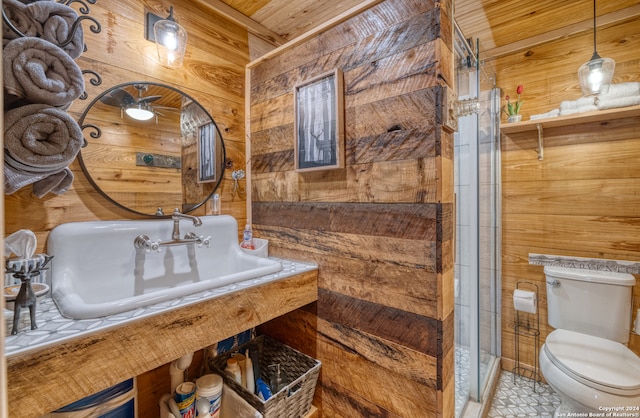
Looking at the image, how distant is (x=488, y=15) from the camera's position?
165cm

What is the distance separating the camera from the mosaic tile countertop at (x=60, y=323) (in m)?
0.69

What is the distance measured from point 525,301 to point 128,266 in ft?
7.32

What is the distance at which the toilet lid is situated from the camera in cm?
131

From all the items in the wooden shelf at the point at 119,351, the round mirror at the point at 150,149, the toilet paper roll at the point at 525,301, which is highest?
the round mirror at the point at 150,149

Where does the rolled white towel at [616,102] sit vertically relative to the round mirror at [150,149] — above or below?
above

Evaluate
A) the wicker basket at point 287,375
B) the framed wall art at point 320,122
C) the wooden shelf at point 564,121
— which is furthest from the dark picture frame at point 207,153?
the wooden shelf at point 564,121

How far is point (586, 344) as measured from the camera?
5.23ft

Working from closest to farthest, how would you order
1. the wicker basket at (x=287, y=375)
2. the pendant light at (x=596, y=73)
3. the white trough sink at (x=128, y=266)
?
1. the white trough sink at (x=128, y=266)
2. the wicker basket at (x=287, y=375)
3. the pendant light at (x=596, y=73)

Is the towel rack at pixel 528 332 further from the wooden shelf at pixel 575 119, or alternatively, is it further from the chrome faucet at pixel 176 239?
the chrome faucet at pixel 176 239

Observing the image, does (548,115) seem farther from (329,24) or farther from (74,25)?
(74,25)

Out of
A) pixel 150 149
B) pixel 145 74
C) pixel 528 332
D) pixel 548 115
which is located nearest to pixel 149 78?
pixel 145 74

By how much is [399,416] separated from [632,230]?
5.58 ft

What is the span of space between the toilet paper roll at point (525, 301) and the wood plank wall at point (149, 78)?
5.95ft

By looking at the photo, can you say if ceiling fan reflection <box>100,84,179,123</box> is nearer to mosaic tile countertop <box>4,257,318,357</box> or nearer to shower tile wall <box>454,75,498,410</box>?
mosaic tile countertop <box>4,257,318,357</box>
